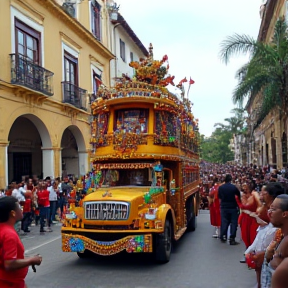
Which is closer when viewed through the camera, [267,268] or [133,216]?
[267,268]

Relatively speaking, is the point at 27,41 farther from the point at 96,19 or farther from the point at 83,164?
the point at 96,19

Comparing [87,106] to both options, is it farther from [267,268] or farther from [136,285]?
[267,268]

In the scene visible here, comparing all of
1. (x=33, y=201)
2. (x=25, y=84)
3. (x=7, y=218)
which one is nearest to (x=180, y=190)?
(x=33, y=201)

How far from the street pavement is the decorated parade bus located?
0.37 m

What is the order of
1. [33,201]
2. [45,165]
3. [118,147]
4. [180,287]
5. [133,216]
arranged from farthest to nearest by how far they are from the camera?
[45,165]
[33,201]
[118,147]
[133,216]
[180,287]

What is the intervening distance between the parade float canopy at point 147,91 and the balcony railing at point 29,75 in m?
5.84

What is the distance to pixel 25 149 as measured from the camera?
64.9 ft

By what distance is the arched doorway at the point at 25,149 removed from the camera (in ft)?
58.2

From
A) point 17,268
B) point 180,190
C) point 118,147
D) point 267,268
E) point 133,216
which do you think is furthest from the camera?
point 180,190

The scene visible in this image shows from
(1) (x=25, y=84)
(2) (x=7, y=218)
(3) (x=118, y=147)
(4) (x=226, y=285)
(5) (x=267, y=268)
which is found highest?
(1) (x=25, y=84)

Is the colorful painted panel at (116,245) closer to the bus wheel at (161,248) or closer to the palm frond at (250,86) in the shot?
the bus wheel at (161,248)

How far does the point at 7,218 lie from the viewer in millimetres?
3561

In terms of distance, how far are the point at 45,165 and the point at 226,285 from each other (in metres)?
12.7

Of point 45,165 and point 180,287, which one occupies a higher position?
point 45,165
